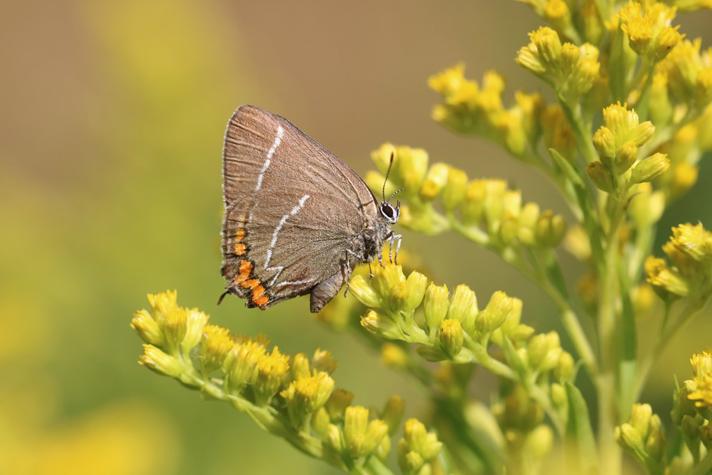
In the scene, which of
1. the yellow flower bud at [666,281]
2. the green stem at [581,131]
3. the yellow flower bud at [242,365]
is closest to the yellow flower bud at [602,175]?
the green stem at [581,131]

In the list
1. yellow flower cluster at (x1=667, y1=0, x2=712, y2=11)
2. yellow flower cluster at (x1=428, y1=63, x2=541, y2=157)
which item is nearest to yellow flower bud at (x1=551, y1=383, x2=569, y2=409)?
Answer: yellow flower cluster at (x1=428, y1=63, x2=541, y2=157)

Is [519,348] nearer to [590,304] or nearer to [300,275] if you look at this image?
[590,304]

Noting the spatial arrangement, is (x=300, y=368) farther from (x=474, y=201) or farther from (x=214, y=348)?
(x=474, y=201)

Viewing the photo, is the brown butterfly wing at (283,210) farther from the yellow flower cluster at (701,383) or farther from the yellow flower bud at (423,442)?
the yellow flower cluster at (701,383)

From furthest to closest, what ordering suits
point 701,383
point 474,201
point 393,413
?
point 474,201 < point 393,413 < point 701,383

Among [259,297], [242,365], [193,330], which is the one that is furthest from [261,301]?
[242,365]

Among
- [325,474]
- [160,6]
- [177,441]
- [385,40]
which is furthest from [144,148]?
[385,40]
